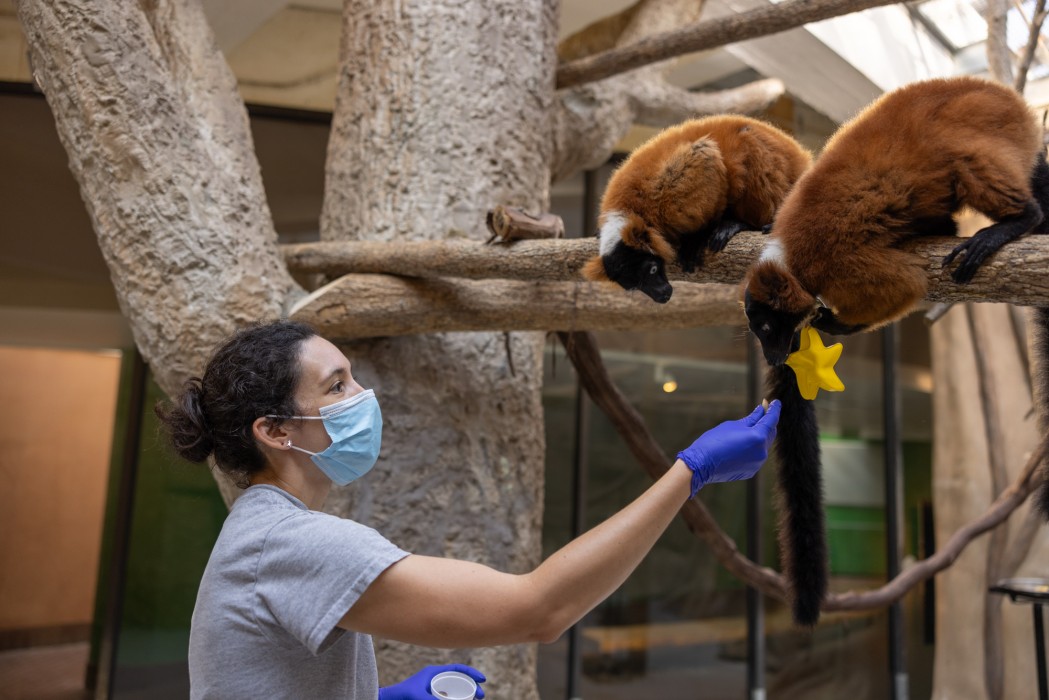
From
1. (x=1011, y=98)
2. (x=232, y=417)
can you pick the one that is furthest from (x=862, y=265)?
(x=232, y=417)

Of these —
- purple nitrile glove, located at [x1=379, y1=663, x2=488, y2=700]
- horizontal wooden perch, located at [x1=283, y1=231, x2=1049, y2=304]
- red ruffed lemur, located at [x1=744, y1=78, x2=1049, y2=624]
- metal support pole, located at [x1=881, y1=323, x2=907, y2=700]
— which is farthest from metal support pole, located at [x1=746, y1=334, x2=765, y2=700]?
purple nitrile glove, located at [x1=379, y1=663, x2=488, y2=700]

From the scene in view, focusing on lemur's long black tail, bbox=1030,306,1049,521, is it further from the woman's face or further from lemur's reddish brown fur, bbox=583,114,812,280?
the woman's face

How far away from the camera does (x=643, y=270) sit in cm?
200

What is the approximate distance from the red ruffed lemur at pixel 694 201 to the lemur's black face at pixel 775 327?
0.45 metres

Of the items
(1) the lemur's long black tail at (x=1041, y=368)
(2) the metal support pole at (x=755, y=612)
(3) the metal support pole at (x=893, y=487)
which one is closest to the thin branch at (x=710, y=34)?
(1) the lemur's long black tail at (x=1041, y=368)

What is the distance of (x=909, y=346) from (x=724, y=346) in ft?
4.84

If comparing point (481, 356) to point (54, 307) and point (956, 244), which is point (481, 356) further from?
point (54, 307)

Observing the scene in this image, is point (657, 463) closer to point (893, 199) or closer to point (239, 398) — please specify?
point (893, 199)

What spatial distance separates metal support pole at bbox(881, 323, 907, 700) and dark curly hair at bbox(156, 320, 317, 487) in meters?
5.29

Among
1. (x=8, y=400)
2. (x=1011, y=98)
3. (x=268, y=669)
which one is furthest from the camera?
(x=8, y=400)

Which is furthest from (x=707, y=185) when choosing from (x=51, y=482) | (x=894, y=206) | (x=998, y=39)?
(x=51, y=482)

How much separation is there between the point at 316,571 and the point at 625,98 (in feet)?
12.9

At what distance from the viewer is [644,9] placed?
450 centimetres

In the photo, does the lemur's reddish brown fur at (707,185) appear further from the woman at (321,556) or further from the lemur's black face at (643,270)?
the woman at (321,556)
